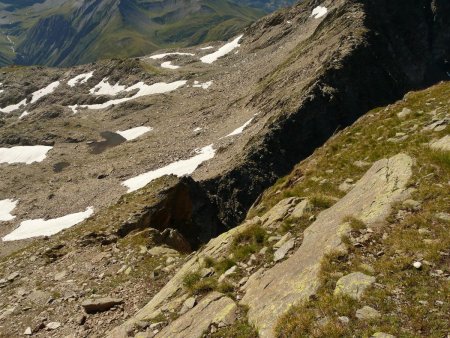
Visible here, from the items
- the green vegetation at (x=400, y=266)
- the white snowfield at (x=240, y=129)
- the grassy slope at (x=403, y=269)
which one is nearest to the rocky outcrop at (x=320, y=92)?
the white snowfield at (x=240, y=129)

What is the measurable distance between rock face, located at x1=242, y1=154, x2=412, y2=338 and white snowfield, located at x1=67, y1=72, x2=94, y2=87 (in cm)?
13872

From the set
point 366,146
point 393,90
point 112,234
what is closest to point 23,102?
point 393,90

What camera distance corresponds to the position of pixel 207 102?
323ft

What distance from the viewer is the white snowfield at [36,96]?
140 meters

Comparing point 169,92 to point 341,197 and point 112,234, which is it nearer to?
point 112,234

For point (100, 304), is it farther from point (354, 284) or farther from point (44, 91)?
point (44, 91)

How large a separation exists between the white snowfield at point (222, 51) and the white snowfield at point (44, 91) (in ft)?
174

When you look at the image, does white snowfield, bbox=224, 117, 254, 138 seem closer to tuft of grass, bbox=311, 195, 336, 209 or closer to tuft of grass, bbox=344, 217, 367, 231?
tuft of grass, bbox=311, 195, 336, 209

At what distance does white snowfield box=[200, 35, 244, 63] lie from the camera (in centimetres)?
13712

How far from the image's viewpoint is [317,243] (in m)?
13.0

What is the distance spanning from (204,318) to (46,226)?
190ft

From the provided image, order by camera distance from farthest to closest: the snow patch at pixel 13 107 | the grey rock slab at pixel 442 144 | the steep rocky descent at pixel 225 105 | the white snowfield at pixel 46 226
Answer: the snow patch at pixel 13 107 < the steep rocky descent at pixel 225 105 < the white snowfield at pixel 46 226 < the grey rock slab at pixel 442 144

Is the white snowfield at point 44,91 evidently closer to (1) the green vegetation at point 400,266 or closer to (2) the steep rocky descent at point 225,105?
(2) the steep rocky descent at point 225,105

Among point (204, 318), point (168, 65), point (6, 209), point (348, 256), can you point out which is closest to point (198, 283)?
point (204, 318)
